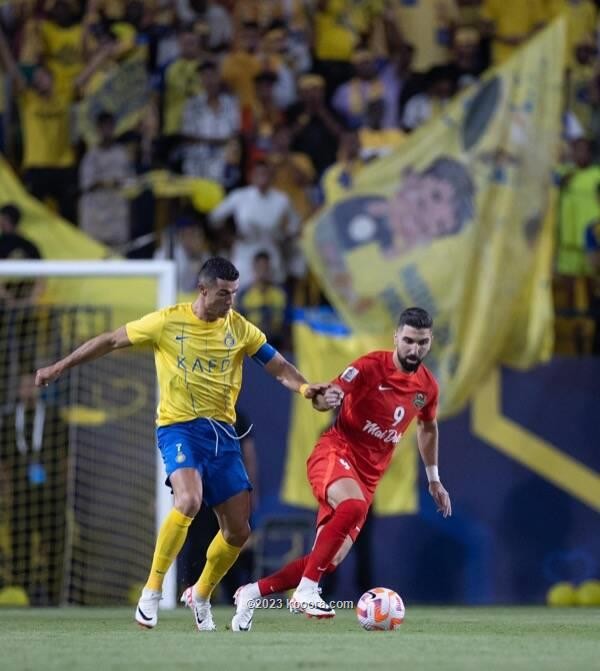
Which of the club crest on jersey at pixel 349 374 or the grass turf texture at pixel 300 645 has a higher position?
the club crest on jersey at pixel 349 374

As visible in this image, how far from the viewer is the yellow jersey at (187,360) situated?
9039 millimetres

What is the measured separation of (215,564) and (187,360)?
1243mm

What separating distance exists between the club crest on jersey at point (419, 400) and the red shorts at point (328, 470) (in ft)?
1.74

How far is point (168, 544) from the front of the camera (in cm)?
883

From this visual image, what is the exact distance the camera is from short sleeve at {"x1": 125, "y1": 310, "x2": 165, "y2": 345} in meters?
9.00

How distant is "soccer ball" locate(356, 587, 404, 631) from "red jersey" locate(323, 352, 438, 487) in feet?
3.74

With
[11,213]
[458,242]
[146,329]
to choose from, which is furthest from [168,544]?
[11,213]

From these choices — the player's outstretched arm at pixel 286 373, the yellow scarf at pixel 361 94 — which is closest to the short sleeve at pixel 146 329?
the player's outstretched arm at pixel 286 373

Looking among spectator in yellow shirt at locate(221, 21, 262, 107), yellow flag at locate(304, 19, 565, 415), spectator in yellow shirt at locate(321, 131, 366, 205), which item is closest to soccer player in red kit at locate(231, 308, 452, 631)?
yellow flag at locate(304, 19, 565, 415)

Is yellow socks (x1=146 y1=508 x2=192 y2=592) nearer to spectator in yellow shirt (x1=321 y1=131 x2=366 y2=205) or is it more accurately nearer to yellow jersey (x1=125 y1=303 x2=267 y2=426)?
yellow jersey (x1=125 y1=303 x2=267 y2=426)

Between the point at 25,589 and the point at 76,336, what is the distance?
8.12ft

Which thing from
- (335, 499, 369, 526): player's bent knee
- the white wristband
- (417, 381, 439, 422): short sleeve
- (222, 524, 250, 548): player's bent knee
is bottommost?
(222, 524, 250, 548): player's bent knee

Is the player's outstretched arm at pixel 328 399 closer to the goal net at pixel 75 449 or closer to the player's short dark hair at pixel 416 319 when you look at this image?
the player's short dark hair at pixel 416 319

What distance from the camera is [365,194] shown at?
15.1m
